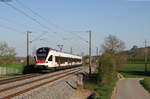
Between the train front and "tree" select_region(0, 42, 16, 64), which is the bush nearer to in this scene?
the train front

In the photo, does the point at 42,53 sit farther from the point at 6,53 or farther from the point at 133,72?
the point at 133,72

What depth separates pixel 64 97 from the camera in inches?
763

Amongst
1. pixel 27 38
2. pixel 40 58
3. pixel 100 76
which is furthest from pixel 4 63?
pixel 100 76

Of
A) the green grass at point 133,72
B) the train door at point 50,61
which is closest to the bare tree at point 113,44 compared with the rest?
the green grass at point 133,72

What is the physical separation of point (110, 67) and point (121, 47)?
1806 inches

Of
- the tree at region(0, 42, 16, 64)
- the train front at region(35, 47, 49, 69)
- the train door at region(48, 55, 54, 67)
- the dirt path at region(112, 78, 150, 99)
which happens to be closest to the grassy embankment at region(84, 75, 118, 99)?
the dirt path at region(112, 78, 150, 99)

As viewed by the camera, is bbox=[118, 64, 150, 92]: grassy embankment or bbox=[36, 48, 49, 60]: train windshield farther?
bbox=[36, 48, 49, 60]: train windshield

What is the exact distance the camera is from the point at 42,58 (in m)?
35.2

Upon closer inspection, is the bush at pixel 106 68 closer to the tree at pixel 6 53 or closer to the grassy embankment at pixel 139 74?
the grassy embankment at pixel 139 74

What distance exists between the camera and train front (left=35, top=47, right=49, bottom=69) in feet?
115

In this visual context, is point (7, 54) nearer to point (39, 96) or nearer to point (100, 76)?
point (100, 76)

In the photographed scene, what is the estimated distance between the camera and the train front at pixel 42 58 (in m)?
34.9

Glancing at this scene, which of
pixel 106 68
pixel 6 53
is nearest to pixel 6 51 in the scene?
pixel 6 53

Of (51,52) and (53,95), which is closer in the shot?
(53,95)
